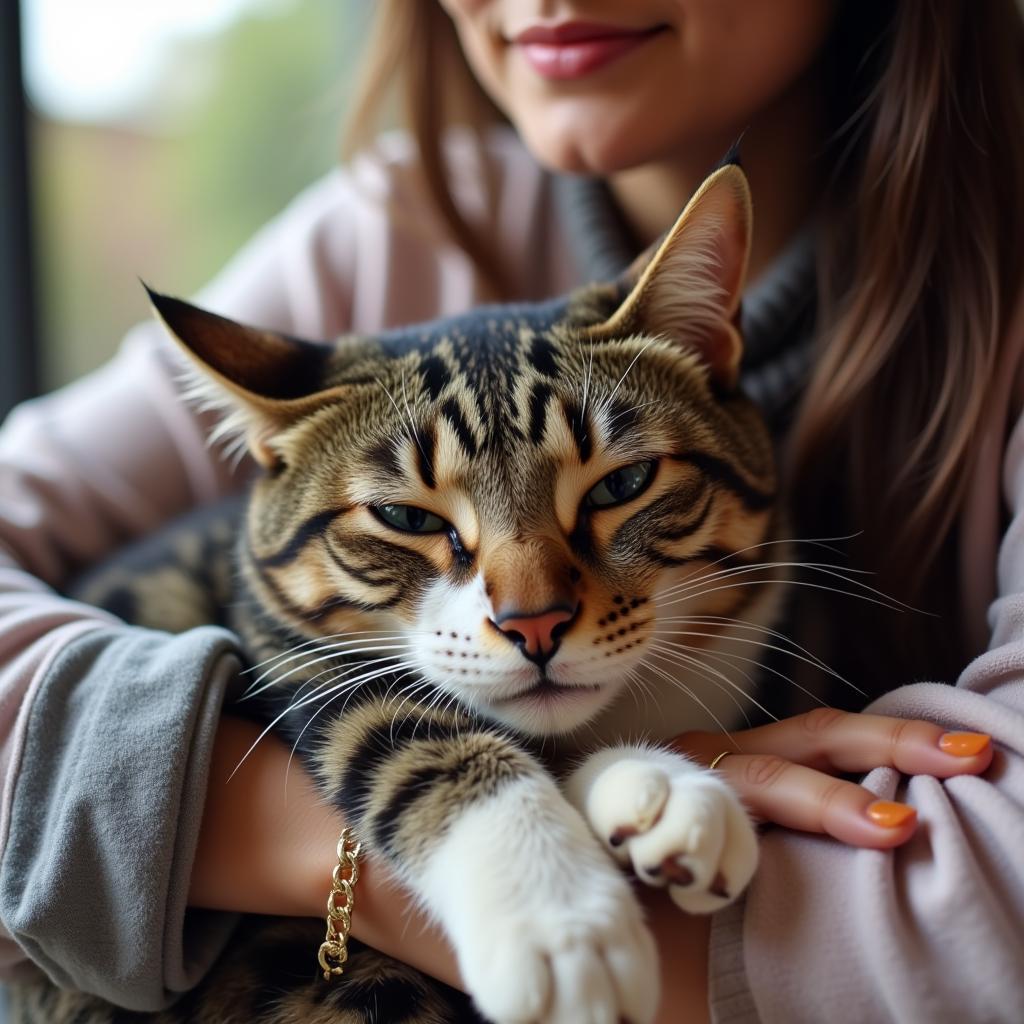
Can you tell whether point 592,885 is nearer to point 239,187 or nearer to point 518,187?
point 518,187

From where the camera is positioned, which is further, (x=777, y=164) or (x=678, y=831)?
(x=777, y=164)

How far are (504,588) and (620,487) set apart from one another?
0.18m

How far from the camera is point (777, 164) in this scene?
4.81ft

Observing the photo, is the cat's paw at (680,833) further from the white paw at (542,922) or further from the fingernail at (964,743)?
the fingernail at (964,743)

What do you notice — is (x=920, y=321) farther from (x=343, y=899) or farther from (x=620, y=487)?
(x=343, y=899)

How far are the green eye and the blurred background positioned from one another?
3.40 feet

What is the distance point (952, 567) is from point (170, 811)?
2.94ft

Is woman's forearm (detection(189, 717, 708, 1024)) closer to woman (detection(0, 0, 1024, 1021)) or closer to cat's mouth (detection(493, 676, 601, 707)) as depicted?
woman (detection(0, 0, 1024, 1021))

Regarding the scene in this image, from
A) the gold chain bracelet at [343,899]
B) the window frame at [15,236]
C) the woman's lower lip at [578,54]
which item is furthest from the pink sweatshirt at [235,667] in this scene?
the window frame at [15,236]

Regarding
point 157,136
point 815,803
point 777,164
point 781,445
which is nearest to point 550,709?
point 815,803

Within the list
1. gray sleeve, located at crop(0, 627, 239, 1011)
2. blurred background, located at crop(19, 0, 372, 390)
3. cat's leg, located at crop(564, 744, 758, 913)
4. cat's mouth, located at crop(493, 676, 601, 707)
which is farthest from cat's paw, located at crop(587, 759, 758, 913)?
blurred background, located at crop(19, 0, 372, 390)

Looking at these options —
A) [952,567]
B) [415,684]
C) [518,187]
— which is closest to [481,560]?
[415,684]

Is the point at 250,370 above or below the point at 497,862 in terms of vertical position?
above

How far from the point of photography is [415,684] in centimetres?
95
